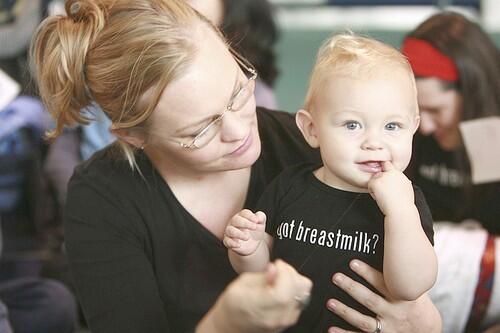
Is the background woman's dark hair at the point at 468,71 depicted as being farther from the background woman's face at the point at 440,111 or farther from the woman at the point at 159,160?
the woman at the point at 159,160

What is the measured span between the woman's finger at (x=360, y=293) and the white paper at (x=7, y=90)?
4.15ft

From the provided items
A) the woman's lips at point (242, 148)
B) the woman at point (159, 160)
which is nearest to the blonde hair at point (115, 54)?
the woman at point (159, 160)

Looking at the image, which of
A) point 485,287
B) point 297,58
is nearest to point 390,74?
point 485,287

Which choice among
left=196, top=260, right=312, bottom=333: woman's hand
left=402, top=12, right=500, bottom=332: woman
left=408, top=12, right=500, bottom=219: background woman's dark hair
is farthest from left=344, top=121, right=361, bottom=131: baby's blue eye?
left=408, top=12, right=500, bottom=219: background woman's dark hair

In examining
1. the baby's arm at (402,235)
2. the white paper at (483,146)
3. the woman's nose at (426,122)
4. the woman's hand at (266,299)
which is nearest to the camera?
the woman's hand at (266,299)

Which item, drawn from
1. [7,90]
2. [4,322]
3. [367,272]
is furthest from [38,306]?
[367,272]

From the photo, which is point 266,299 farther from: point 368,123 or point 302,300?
point 368,123

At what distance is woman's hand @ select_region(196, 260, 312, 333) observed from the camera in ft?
2.03

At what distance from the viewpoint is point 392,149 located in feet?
2.63

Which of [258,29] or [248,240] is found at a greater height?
[248,240]

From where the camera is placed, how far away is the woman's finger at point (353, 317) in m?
0.84

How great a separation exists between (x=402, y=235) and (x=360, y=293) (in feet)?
0.35

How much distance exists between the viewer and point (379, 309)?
0.86m

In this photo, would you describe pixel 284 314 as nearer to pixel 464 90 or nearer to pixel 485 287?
pixel 485 287
